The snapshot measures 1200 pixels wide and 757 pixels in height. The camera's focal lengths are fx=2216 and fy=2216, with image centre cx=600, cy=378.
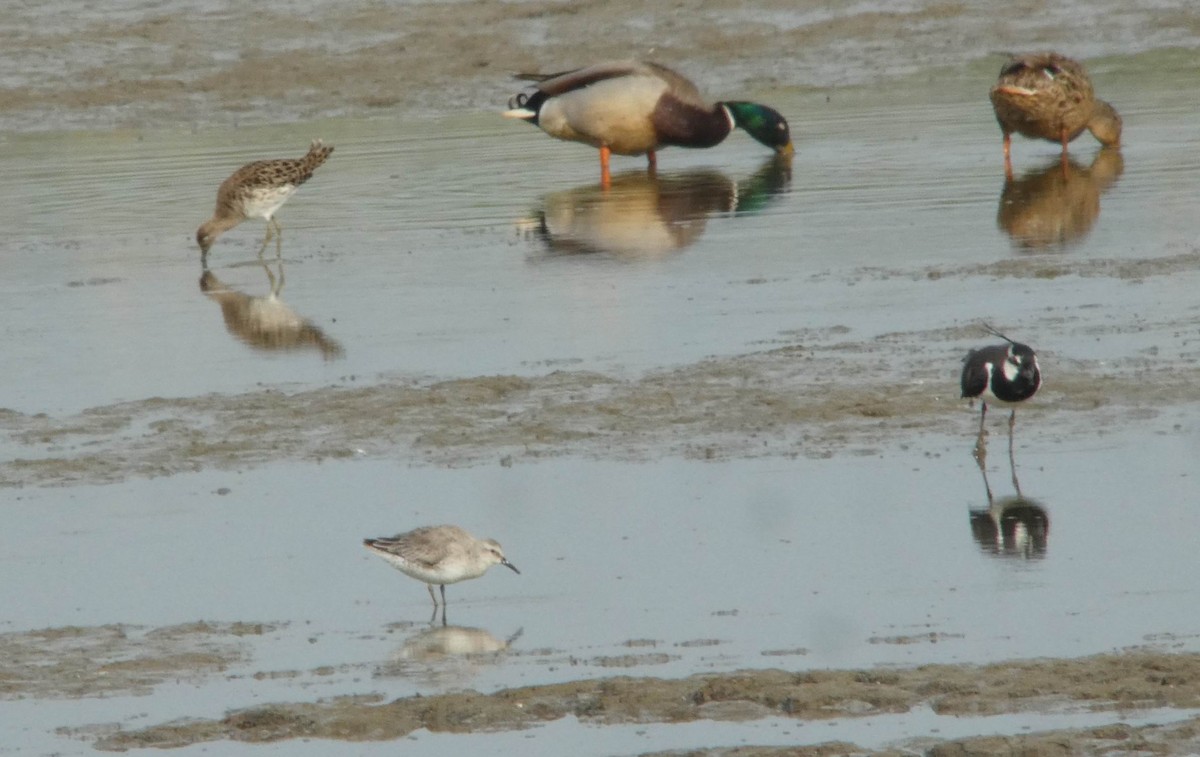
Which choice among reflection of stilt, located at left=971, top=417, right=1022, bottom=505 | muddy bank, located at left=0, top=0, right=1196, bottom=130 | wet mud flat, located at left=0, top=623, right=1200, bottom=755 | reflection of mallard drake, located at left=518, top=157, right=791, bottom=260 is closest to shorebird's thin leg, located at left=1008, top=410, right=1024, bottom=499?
reflection of stilt, located at left=971, top=417, right=1022, bottom=505

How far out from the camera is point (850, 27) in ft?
89.1

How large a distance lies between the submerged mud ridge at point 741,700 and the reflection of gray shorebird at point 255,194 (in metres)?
9.50

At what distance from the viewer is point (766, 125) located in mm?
20422

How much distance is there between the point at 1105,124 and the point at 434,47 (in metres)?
10.2

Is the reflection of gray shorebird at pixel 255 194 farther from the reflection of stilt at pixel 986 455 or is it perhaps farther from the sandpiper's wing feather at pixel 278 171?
the reflection of stilt at pixel 986 455

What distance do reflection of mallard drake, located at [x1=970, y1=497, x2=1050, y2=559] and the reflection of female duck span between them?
15.5 ft

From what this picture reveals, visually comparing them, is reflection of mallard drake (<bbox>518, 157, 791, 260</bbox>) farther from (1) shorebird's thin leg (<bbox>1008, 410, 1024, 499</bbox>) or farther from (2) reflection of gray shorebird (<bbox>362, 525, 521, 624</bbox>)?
(2) reflection of gray shorebird (<bbox>362, 525, 521, 624</bbox>)

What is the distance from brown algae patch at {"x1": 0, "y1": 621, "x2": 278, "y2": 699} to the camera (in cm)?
757

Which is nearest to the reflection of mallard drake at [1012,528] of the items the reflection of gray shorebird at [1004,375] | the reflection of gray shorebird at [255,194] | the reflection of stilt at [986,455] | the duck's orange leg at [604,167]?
the reflection of stilt at [986,455]

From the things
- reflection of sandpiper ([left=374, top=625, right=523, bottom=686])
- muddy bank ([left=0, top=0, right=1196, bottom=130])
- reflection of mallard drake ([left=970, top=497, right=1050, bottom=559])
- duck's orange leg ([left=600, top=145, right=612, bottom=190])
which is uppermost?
muddy bank ([left=0, top=0, right=1196, bottom=130])

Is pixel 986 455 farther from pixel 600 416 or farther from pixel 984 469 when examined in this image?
pixel 600 416

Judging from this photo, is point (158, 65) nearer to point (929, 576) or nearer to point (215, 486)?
point (215, 486)

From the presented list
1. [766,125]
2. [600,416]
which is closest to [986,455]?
[600,416]

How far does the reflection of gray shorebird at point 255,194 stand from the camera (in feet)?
53.7
